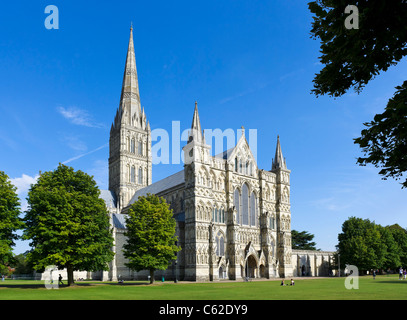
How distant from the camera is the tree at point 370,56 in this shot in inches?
346

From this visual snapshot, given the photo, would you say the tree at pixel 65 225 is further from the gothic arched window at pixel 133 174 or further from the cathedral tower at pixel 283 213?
the gothic arched window at pixel 133 174

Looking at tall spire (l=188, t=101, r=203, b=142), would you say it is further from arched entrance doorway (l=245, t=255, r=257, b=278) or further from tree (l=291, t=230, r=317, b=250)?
tree (l=291, t=230, r=317, b=250)

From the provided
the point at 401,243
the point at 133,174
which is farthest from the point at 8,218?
the point at 401,243

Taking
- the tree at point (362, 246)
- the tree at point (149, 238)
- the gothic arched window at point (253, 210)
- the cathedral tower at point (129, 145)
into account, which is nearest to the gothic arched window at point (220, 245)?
the gothic arched window at point (253, 210)

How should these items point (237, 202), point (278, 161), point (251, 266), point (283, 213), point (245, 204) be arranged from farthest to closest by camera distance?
point (278, 161), point (283, 213), point (245, 204), point (237, 202), point (251, 266)

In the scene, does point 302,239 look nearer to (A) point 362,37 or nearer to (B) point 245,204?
(B) point 245,204

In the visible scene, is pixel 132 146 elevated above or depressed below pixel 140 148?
above

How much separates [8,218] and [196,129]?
34.9 metres

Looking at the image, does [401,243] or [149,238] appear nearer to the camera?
[149,238]

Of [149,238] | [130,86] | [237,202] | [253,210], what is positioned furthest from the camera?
[130,86]

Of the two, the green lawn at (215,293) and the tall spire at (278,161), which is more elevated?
the tall spire at (278,161)

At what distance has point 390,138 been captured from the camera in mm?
10664
